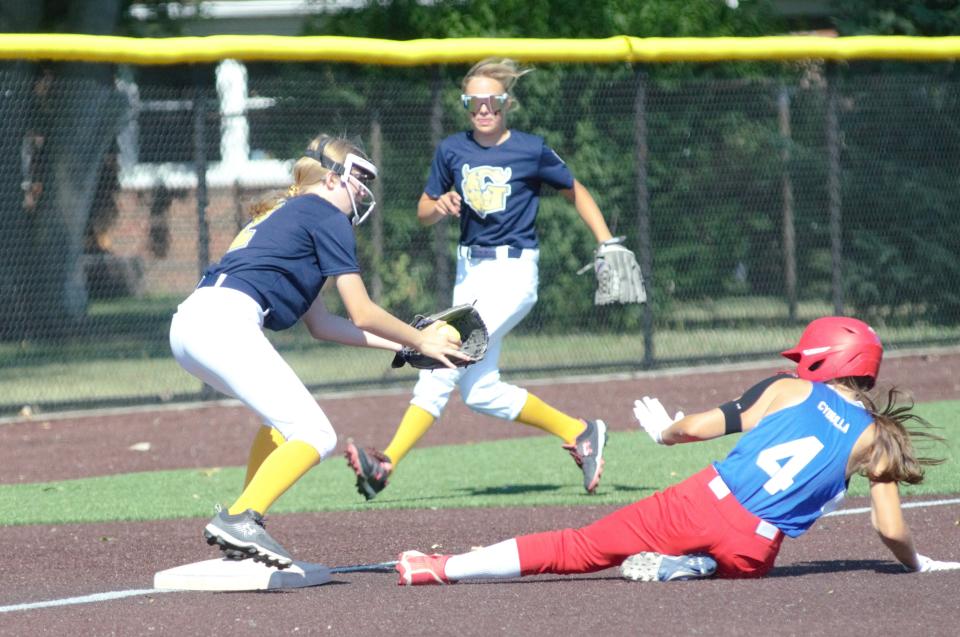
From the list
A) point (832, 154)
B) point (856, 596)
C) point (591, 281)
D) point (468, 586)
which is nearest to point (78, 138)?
Result: point (591, 281)

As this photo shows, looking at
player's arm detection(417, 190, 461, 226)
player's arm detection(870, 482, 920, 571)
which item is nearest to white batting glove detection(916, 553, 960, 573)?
player's arm detection(870, 482, 920, 571)

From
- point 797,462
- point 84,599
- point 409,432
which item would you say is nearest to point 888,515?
point 797,462

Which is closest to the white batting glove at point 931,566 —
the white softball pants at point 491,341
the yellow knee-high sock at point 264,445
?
the yellow knee-high sock at point 264,445

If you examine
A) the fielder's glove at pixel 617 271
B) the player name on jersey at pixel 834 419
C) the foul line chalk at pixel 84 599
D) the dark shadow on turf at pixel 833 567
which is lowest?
the foul line chalk at pixel 84 599

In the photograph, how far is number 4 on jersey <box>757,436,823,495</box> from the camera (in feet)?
17.8

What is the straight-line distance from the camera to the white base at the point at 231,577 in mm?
5680

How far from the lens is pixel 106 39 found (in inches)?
465

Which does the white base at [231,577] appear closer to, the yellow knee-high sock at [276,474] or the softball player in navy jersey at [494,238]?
the yellow knee-high sock at [276,474]

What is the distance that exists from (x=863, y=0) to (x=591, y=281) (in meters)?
5.55

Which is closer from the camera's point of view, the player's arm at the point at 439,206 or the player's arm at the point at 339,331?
the player's arm at the point at 339,331

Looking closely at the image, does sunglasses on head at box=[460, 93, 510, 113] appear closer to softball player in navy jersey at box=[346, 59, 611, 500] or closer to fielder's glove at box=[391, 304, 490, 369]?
softball player in navy jersey at box=[346, 59, 611, 500]

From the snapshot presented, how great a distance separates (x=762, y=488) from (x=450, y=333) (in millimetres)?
1365

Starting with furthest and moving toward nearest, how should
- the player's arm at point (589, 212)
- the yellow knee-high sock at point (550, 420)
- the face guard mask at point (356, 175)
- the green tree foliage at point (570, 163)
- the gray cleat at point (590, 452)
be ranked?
the green tree foliage at point (570, 163), the player's arm at point (589, 212), the yellow knee-high sock at point (550, 420), the gray cleat at point (590, 452), the face guard mask at point (356, 175)

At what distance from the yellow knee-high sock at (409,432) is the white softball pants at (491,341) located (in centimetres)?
4
